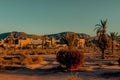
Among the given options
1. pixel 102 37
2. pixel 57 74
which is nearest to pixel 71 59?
pixel 57 74

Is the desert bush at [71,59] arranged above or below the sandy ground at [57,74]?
above

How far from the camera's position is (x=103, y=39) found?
150ft

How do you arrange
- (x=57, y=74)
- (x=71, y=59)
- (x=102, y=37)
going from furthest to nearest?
(x=102, y=37) → (x=71, y=59) → (x=57, y=74)

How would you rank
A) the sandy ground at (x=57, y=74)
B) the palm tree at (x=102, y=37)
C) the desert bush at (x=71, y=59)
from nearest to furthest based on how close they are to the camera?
the sandy ground at (x=57, y=74) < the desert bush at (x=71, y=59) < the palm tree at (x=102, y=37)

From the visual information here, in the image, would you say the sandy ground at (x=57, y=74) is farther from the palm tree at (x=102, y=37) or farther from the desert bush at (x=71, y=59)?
the palm tree at (x=102, y=37)

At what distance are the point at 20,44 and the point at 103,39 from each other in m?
69.0

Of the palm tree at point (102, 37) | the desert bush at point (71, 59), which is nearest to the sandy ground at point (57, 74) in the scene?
the desert bush at point (71, 59)

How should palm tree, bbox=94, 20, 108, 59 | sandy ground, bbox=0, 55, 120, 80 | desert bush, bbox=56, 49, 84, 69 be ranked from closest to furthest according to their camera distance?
sandy ground, bbox=0, 55, 120, 80 → desert bush, bbox=56, 49, 84, 69 → palm tree, bbox=94, 20, 108, 59

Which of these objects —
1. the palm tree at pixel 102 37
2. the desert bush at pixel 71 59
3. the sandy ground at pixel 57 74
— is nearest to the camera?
the sandy ground at pixel 57 74

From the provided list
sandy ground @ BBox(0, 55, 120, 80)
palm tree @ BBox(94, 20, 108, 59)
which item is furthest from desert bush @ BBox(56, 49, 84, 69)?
palm tree @ BBox(94, 20, 108, 59)

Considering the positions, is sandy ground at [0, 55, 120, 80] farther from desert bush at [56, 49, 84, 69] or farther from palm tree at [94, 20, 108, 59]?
palm tree at [94, 20, 108, 59]

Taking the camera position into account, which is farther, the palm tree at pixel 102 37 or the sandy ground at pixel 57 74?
the palm tree at pixel 102 37

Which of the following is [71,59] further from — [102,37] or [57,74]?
[102,37]

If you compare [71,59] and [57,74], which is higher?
[71,59]
